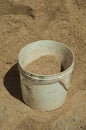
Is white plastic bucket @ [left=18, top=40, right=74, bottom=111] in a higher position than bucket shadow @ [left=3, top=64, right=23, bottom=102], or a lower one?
higher

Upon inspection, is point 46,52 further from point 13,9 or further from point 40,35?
point 13,9

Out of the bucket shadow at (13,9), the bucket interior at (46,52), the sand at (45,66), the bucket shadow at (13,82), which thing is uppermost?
the bucket shadow at (13,9)

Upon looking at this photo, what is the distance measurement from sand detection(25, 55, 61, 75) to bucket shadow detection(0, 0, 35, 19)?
0.40 m

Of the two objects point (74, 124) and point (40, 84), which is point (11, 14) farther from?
point (74, 124)

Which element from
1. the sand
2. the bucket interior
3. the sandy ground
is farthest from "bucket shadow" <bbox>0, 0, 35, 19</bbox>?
the sand

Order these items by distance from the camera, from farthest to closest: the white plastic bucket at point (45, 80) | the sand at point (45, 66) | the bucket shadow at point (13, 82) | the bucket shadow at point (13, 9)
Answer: the bucket shadow at point (13, 82) → the bucket shadow at point (13, 9) → the sand at point (45, 66) → the white plastic bucket at point (45, 80)

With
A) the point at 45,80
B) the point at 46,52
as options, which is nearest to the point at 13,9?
the point at 46,52

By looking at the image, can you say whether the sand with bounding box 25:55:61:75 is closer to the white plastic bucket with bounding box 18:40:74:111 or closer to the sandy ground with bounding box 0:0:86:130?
the white plastic bucket with bounding box 18:40:74:111

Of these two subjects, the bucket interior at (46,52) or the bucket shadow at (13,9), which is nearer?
the bucket interior at (46,52)

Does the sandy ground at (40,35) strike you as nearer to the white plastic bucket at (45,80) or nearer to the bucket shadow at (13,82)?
the bucket shadow at (13,82)

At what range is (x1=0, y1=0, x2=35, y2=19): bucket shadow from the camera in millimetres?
2535

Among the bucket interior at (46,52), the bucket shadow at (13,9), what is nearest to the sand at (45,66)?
the bucket interior at (46,52)

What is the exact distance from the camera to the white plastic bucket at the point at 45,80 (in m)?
2.20

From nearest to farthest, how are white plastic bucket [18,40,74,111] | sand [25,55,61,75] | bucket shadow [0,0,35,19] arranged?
white plastic bucket [18,40,74,111] → sand [25,55,61,75] → bucket shadow [0,0,35,19]
